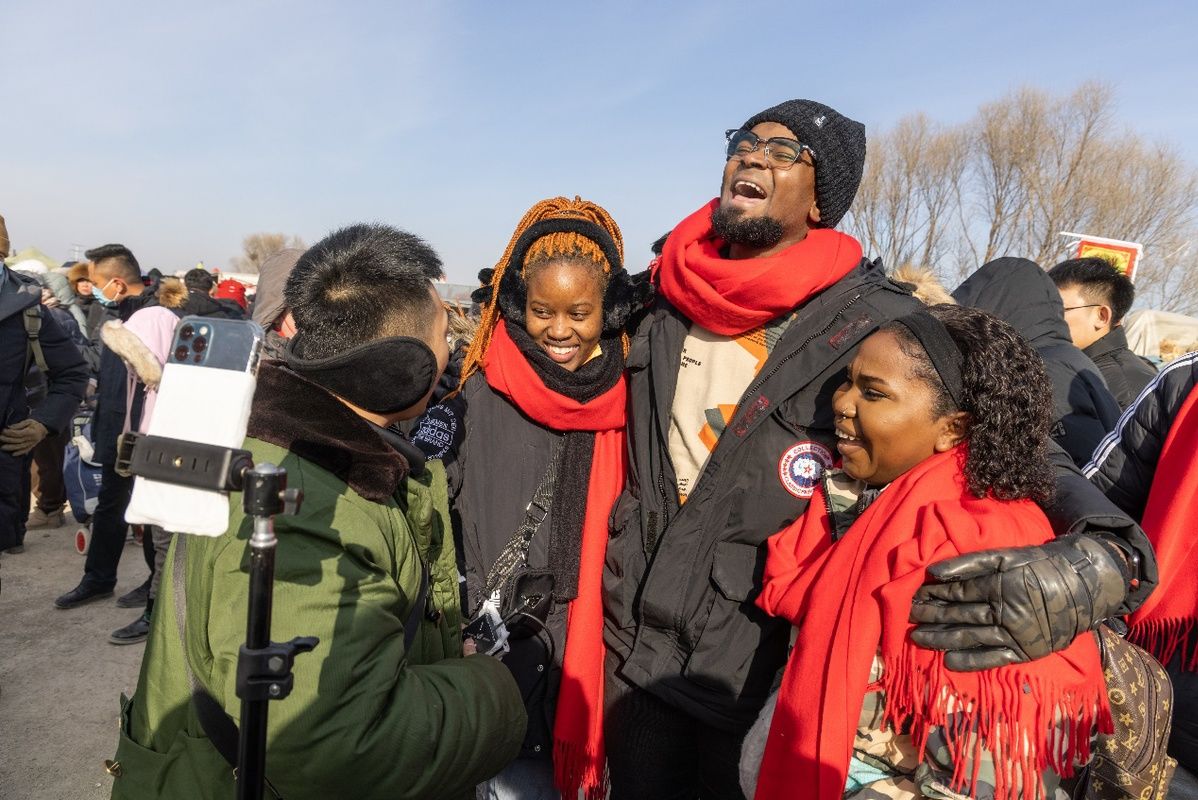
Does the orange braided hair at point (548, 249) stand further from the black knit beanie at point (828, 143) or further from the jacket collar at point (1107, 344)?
the jacket collar at point (1107, 344)

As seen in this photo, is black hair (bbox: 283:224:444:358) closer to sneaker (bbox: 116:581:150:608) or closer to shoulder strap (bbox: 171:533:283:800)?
shoulder strap (bbox: 171:533:283:800)

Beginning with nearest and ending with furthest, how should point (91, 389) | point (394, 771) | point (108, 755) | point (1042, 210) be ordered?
point (394, 771)
point (108, 755)
point (91, 389)
point (1042, 210)

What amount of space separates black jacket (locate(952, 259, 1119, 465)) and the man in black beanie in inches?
52.5

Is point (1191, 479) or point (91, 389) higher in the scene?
point (1191, 479)

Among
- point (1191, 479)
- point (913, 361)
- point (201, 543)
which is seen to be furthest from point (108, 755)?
point (1191, 479)

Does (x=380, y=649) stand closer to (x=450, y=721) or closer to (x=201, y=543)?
(x=450, y=721)

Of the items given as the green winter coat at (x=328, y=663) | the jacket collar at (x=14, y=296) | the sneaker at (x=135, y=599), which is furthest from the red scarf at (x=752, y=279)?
the sneaker at (x=135, y=599)

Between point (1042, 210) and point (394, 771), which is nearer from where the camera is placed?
point (394, 771)

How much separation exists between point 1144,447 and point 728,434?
1223mm

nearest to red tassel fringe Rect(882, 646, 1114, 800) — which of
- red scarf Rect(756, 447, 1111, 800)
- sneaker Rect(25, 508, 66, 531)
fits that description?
red scarf Rect(756, 447, 1111, 800)

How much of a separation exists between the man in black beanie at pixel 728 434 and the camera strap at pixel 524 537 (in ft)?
0.78

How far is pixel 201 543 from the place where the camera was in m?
1.38

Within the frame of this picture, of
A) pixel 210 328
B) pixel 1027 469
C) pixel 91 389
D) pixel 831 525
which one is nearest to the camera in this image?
pixel 210 328

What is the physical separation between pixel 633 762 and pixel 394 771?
1195 mm
